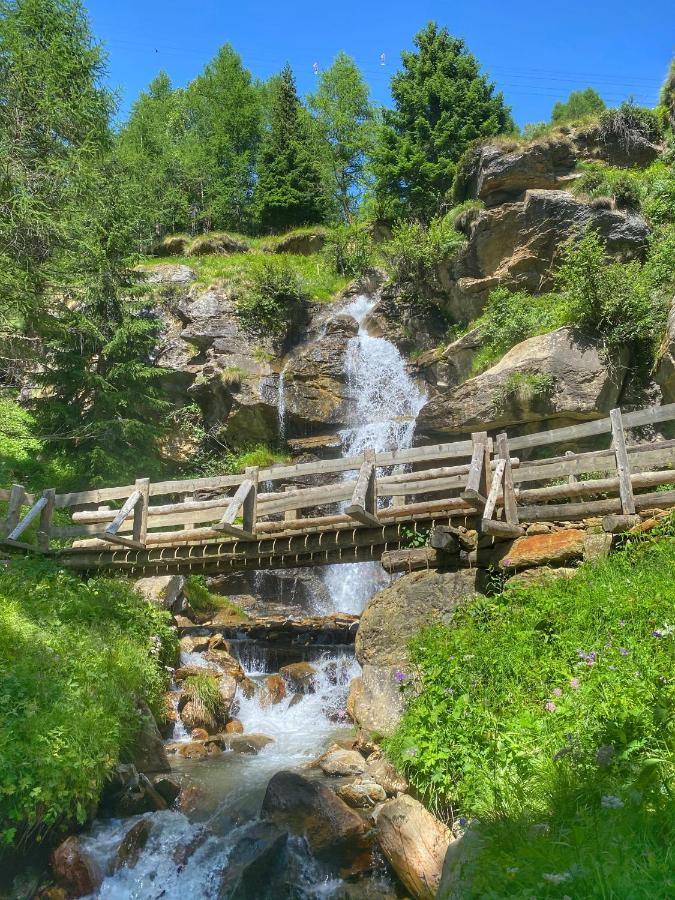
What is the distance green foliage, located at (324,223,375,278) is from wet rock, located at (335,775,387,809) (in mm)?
25459

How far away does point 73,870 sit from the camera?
621cm

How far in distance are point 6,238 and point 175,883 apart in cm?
1150

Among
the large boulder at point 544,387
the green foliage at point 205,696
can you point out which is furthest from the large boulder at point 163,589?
the large boulder at point 544,387

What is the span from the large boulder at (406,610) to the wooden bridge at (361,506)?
0.96 metres

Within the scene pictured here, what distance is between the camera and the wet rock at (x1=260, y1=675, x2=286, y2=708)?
38.1ft

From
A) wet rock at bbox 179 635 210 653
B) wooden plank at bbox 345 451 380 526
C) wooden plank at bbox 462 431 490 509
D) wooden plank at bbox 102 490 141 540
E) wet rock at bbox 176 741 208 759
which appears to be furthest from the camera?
wet rock at bbox 179 635 210 653

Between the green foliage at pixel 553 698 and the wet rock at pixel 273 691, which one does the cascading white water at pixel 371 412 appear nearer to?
the wet rock at pixel 273 691

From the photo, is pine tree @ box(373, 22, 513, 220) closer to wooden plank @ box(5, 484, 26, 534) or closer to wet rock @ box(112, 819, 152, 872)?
wooden plank @ box(5, 484, 26, 534)

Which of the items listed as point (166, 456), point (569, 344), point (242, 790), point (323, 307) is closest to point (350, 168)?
point (323, 307)

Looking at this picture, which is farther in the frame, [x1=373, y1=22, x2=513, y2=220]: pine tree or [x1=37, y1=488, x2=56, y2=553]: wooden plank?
[x1=373, y1=22, x2=513, y2=220]: pine tree

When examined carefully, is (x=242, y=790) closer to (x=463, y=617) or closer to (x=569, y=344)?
(x=463, y=617)

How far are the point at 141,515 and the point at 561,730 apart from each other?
8.63 metres

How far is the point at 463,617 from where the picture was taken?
8102mm

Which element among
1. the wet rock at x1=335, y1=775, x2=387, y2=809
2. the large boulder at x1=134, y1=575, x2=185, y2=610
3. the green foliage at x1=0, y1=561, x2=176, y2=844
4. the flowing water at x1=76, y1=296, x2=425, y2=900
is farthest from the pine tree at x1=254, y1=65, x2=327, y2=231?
the wet rock at x1=335, y1=775, x2=387, y2=809
